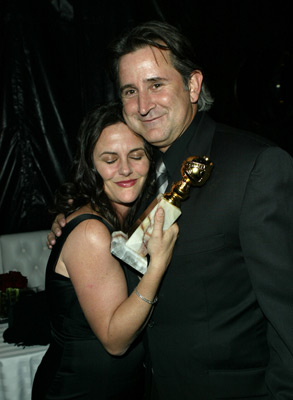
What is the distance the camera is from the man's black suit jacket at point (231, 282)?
1319mm

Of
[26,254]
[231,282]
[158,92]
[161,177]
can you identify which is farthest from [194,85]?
[26,254]

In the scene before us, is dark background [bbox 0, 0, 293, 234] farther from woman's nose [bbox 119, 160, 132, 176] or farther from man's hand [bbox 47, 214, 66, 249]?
woman's nose [bbox 119, 160, 132, 176]

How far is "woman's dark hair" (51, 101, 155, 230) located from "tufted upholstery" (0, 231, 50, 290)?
2058 mm

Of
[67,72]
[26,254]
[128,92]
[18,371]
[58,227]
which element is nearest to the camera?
[128,92]

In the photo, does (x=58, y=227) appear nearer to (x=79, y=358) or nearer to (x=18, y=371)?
(x=79, y=358)

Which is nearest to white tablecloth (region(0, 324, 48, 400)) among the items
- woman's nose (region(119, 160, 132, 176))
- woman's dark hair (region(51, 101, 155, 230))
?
woman's dark hair (region(51, 101, 155, 230))

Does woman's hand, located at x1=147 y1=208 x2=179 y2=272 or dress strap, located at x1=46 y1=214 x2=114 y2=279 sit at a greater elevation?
woman's hand, located at x1=147 y1=208 x2=179 y2=272

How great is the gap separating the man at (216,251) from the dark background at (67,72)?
2.41 meters

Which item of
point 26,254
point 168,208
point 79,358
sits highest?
point 168,208

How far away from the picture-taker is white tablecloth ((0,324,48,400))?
268 cm

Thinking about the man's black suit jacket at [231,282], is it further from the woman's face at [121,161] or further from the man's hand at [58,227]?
the man's hand at [58,227]

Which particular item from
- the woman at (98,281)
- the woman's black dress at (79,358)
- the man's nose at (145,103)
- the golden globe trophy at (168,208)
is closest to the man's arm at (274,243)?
the golden globe trophy at (168,208)

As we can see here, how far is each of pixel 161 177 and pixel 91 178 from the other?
47 centimetres

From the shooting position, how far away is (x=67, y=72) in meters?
4.04
